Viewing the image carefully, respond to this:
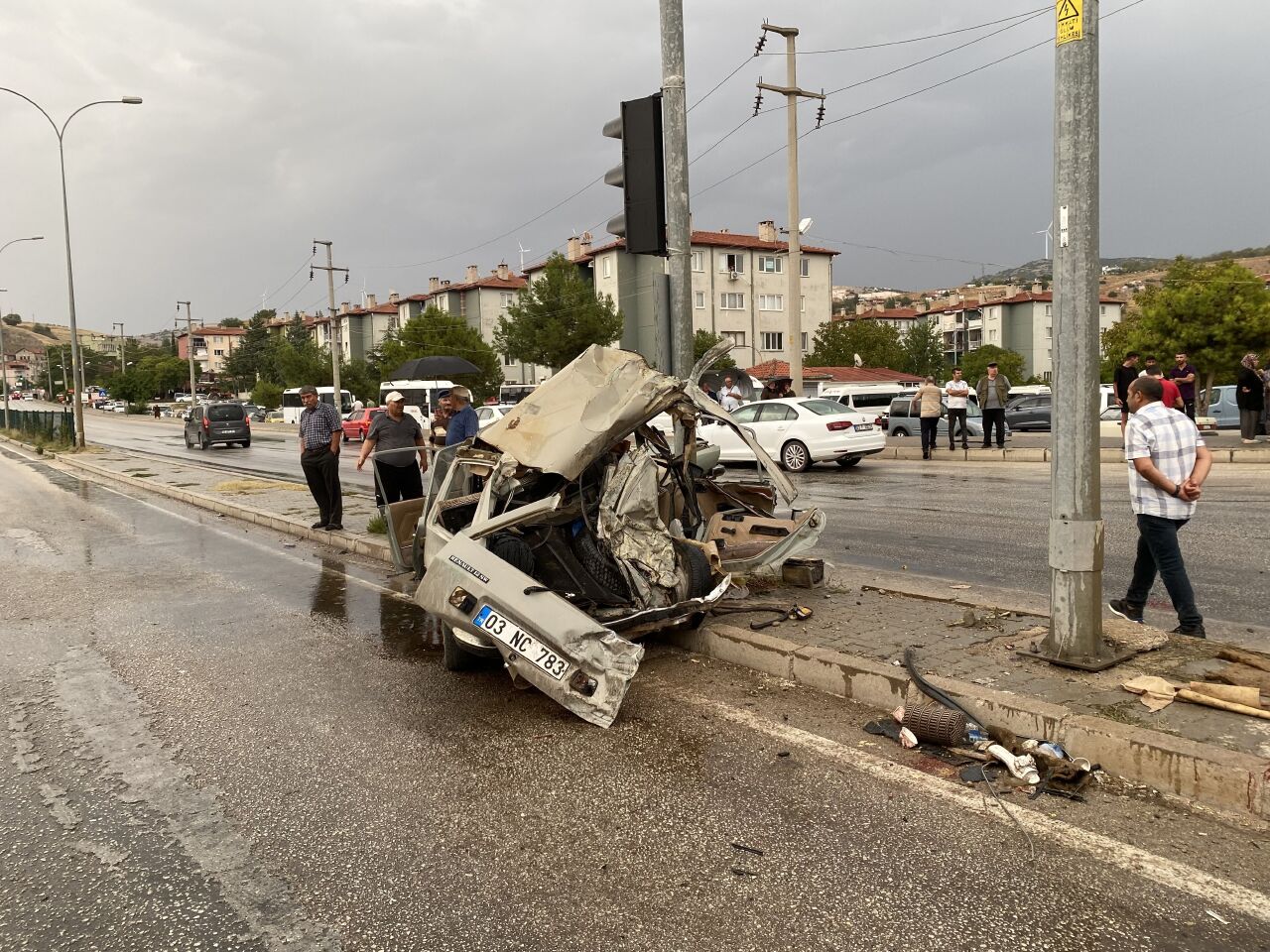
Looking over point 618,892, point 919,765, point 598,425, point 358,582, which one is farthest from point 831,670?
point 358,582

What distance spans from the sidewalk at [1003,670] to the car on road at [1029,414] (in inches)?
994

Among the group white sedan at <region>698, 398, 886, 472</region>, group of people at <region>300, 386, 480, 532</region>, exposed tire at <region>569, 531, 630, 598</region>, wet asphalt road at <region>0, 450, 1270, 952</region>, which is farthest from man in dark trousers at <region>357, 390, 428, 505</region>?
white sedan at <region>698, 398, 886, 472</region>

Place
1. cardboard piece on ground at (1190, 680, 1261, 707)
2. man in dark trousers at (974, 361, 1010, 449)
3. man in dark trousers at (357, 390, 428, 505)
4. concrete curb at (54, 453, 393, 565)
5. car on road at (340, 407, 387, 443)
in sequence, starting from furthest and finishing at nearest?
car on road at (340, 407, 387, 443) → man in dark trousers at (974, 361, 1010, 449) → concrete curb at (54, 453, 393, 565) → man in dark trousers at (357, 390, 428, 505) → cardboard piece on ground at (1190, 680, 1261, 707)

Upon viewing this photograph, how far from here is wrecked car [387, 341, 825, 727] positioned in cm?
457

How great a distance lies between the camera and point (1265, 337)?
47.6 m

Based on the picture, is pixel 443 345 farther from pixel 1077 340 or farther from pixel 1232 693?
pixel 1232 693

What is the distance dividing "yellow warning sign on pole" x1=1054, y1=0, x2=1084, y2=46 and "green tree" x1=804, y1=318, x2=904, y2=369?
64.4m

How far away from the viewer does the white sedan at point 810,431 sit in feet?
59.5

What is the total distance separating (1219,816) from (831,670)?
1919 mm

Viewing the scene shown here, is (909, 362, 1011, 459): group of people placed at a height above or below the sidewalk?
above

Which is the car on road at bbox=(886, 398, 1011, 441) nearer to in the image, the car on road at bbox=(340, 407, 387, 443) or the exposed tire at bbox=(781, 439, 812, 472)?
the exposed tire at bbox=(781, 439, 812, 472)

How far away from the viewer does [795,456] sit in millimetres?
18562

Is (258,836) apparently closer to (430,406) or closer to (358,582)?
(358,582)

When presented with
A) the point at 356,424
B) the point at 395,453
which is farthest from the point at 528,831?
the point at 356,424
